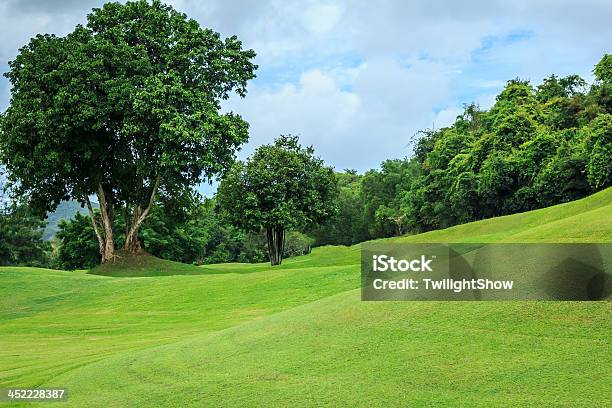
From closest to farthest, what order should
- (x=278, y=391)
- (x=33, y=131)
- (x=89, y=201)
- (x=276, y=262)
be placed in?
(x=278, y=391) < (x=33, y=131) < (x=89, y=201) < (x=276, y=262)

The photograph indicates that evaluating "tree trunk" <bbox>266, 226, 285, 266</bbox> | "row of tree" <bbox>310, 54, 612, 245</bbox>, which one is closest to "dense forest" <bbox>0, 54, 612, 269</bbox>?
"row of tree" <bbox>310, 54, 612, 245</bbox>

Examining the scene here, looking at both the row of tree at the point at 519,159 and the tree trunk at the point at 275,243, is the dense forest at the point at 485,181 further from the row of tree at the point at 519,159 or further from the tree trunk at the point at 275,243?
the tree trunk at the point at 275,243

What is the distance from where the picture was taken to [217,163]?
4231cm

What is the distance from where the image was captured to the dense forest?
181 ft

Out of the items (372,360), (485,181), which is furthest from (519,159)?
(372,360)

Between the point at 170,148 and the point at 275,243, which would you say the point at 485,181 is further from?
the point at 170,148

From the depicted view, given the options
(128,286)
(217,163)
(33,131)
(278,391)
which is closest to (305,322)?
(278,391)

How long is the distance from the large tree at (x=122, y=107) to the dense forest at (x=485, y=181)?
352 inches

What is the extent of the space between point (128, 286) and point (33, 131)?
14284 millimetres

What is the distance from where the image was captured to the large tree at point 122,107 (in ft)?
133

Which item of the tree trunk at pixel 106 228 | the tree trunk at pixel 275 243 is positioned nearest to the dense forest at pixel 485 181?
the tree trunk at pixel 275 243

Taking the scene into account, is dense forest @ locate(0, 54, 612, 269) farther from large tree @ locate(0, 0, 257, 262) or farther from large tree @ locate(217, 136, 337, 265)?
large tree @ locate(0, 0, 257, 262)

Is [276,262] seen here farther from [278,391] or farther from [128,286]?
[278,391]

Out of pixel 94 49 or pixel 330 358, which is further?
pixel 94 49
